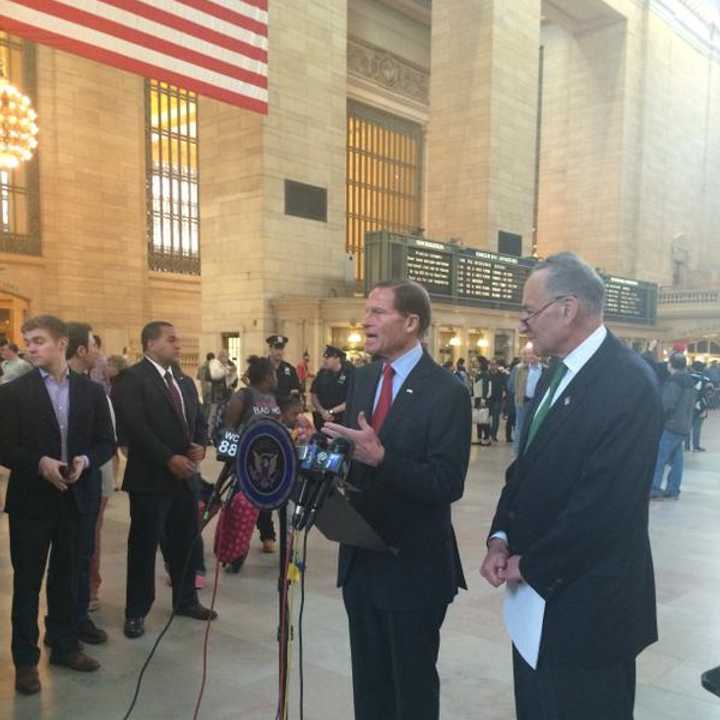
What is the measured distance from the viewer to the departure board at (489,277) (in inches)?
703

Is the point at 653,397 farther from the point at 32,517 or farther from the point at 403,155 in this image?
the point at 403,155

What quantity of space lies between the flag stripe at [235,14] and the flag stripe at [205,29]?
0.08 m

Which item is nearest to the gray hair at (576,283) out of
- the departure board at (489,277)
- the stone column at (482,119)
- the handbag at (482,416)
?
the handbag at (482,416)

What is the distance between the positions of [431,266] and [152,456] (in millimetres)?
13829

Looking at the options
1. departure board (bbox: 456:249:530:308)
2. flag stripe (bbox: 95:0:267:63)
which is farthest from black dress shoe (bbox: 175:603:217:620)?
departure board (bbox: 456:249:530:308)

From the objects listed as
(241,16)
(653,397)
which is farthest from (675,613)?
(241,16)

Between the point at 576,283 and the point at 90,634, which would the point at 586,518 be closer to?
the point at 576,283

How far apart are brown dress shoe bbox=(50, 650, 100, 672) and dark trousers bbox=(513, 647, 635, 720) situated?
8.33ft

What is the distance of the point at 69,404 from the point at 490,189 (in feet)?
65.0

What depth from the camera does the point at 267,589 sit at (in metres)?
4.62

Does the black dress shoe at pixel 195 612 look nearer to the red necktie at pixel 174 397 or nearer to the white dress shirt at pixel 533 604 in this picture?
the red necktie at pixel 174 397

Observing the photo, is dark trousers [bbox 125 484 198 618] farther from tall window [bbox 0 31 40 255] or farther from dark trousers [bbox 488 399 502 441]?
tall window [bbox 0 31 40 255]

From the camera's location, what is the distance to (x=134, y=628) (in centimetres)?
380

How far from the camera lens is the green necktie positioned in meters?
1.99
